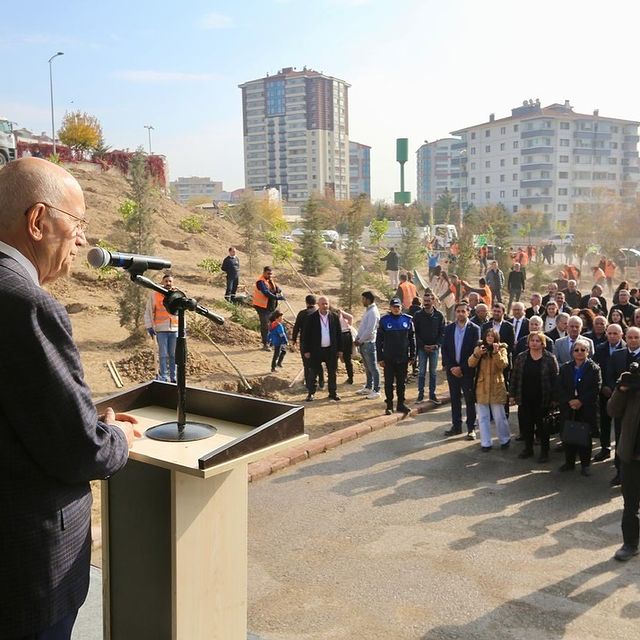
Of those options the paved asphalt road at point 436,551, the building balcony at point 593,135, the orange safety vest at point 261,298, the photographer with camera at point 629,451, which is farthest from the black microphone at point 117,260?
the building balcony at point 593,135

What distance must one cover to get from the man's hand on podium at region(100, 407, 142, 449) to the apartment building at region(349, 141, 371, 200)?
174609mm

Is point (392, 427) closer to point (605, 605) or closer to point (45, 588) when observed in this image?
point (605, 605)

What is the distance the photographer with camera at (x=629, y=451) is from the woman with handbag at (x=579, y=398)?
2289 millimetres

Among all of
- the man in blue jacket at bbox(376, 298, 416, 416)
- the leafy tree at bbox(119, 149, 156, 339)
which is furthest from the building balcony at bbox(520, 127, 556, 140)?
the man in blue jacket at bbox(376, 298, 416, 416)

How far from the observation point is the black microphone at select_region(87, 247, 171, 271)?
279cm

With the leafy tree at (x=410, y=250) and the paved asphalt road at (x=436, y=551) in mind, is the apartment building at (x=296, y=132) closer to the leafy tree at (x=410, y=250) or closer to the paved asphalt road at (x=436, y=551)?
the leafy tree at (x=410, y=250)

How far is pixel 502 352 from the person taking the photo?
30.1 feet

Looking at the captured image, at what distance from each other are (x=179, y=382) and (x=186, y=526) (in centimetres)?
59

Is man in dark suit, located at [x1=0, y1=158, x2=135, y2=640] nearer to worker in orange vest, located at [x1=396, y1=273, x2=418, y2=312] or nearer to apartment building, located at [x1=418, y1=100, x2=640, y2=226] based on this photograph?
worker in orange vest, located at [x1=396, y1=273, x2=418, y2=312]

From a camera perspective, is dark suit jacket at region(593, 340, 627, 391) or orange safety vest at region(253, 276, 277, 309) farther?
orange safety vest at region(253, 276, 277, 309)

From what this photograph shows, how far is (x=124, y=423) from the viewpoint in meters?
2.61

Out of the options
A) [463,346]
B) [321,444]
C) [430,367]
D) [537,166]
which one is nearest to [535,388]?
[463,346]

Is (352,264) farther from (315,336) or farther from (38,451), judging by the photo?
(38,451)

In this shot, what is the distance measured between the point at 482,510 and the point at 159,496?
4.83 meters
